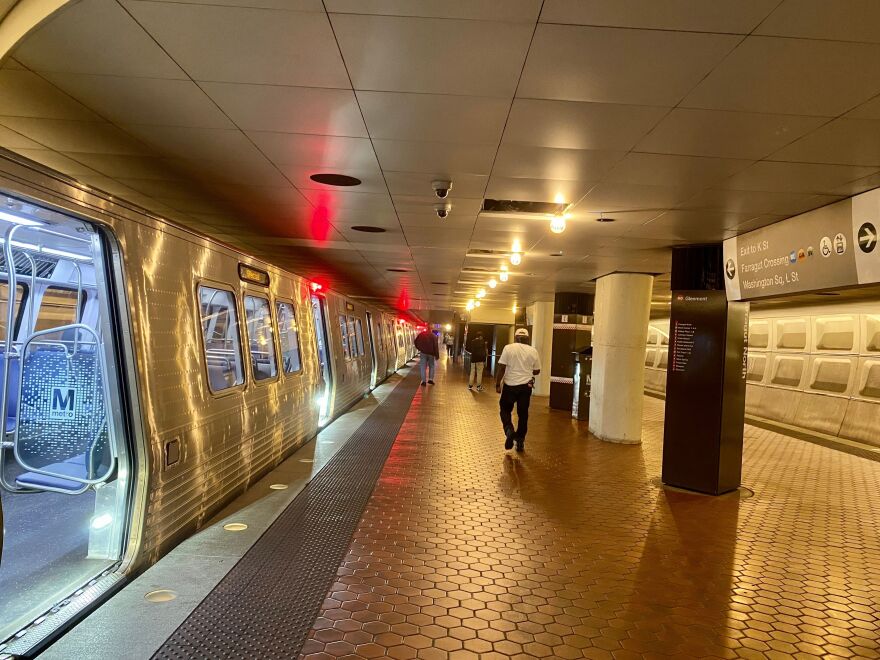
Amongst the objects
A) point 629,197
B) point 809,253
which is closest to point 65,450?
point 629,197

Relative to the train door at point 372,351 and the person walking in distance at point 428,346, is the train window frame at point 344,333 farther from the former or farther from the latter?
the person walking in distance at point 428,346

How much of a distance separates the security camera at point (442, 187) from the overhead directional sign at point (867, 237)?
3.29 m

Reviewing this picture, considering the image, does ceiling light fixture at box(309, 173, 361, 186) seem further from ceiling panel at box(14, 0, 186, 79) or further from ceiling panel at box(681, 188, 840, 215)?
ceiling panel at box(681, 188, 840, 215)

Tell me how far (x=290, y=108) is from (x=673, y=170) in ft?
9.05

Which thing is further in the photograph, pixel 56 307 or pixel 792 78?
pixel 56 307

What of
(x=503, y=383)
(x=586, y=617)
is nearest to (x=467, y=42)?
(x=586, y=617)

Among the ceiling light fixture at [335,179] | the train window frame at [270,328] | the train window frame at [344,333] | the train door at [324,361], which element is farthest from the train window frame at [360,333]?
the ceiling light fixture at [335,179]

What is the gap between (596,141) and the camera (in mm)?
3967

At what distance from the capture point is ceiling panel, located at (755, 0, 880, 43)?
7.50 feet

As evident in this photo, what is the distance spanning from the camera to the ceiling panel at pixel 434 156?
4.27 meters

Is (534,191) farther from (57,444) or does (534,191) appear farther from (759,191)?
(57,444)

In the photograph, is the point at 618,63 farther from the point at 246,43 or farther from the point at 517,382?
the point at 517,382

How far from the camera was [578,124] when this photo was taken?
12.1 feet

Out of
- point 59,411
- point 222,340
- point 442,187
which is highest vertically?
point 442,187
